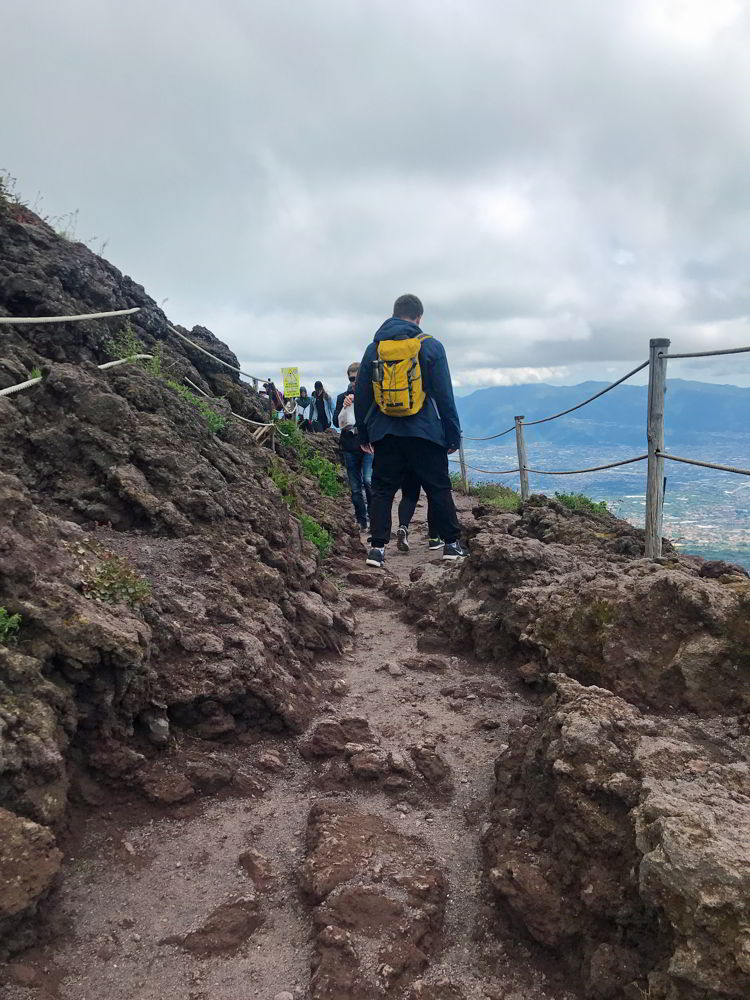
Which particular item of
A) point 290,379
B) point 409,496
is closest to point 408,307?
point 409,496

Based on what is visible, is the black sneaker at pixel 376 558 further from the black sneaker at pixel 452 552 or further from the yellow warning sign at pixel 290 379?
the yellow warning sign at pixel 290 379

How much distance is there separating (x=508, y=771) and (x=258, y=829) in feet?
3.77

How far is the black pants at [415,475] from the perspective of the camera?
20.1ft

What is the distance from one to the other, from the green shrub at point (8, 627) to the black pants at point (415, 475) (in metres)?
4.07

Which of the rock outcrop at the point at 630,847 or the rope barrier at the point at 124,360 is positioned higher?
the rope barrier at the point at 124,360

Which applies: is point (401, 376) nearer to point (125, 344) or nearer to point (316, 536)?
point (316, 536)

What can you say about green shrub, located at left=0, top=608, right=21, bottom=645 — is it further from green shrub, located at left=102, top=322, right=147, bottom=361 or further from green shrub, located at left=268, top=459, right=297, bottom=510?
green shrub, located at left=268, top=459, right=297, bottom=510

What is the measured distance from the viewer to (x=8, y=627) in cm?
253

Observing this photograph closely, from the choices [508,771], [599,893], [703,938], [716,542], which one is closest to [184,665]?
[508,771]

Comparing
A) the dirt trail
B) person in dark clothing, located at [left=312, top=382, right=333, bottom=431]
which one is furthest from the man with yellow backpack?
person in dark clothing, located at [left=312, top=382, right=333, bottom=431]

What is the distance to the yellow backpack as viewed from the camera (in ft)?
18.9

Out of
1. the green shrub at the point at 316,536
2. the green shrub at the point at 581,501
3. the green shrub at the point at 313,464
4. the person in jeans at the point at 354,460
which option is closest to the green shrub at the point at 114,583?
the green shrub at the point at 316,536

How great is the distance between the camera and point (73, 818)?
2473 mm

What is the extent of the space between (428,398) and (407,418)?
285 millimetres
